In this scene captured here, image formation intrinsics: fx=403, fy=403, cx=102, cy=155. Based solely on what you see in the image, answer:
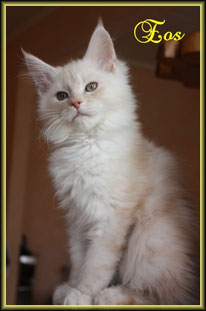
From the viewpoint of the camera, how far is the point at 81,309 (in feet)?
2.35

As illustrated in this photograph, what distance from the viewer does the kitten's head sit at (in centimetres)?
81

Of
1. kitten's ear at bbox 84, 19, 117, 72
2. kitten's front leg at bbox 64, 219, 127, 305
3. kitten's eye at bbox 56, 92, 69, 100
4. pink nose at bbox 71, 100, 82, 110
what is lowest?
kitten's front leg at bbox 64, 219, 127, 305

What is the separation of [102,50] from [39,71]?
0.14 m

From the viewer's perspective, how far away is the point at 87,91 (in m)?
0.82

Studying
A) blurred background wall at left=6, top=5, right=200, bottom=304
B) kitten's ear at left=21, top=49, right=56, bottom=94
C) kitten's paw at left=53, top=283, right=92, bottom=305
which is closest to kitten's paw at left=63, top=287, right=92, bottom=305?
kitten's paw at left=53, top=283, right=92, bottom=305

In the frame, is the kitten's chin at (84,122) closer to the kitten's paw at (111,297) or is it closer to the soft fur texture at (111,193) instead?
the soft fur texture at (111,193)

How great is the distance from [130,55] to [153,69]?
0.05 m

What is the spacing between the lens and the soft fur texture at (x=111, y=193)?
775mm

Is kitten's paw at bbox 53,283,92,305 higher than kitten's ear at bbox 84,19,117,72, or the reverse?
kitten's ear at bbox 84,19,117,72

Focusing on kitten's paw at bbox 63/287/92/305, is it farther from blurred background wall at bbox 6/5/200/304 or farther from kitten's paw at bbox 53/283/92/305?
blurred background wall at bbox 6/5/200/304

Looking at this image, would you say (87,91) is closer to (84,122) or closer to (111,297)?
(84,122)

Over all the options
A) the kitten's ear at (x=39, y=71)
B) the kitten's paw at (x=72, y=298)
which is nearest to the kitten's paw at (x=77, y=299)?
the kitten's paw at (x=72, y=298)

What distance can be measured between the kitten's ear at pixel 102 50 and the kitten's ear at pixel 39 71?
89 mm

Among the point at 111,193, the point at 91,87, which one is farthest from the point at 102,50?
the point at 111,193
